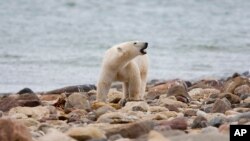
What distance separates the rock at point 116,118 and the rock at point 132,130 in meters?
0.83

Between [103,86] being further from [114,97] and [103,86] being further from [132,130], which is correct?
[132,130]

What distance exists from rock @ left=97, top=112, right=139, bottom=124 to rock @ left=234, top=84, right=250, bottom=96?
2731 mm

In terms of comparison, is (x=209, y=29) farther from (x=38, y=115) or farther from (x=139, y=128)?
(x=139, y=128)

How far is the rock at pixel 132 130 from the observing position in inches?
247

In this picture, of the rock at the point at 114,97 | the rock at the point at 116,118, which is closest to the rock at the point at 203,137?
the rock at the point at 116,118

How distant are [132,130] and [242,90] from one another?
155 inches

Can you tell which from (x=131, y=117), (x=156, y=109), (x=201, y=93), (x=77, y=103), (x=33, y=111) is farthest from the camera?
(x=201, y=93)

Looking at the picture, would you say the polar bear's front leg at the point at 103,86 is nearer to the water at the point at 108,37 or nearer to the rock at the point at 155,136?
the rock at the point at 155,136

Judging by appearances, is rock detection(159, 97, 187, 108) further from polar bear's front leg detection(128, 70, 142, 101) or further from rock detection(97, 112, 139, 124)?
rock detection(97, 112, 139, 124)

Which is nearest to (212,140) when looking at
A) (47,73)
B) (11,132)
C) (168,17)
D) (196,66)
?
(11,132)

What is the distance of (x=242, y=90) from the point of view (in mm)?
9922

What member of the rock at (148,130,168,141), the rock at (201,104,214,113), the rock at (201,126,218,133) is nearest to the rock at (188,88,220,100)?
the rock at (201,104,214,113)

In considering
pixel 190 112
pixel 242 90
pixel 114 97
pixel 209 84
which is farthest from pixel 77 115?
pixel 209 84

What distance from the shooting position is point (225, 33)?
977 inches
